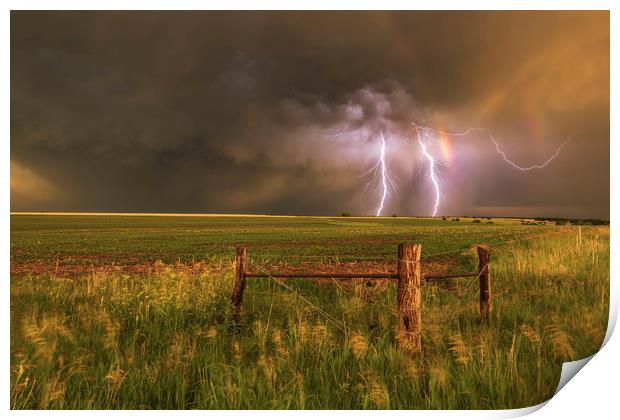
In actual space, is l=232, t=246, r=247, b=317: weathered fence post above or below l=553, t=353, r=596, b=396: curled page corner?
above

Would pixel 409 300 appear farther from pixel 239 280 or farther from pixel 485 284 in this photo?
pixel 239 280

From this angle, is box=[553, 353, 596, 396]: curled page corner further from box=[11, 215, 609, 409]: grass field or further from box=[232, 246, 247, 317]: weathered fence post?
box=[232, 246, 247, 317]: weathered fence post

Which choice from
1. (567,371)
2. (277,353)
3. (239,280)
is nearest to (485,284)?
(567,371)

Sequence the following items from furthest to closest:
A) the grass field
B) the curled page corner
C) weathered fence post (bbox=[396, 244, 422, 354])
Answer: the curled page corner → weathered fence post (bbox=[396, 244, 422, 354]) → the grass field

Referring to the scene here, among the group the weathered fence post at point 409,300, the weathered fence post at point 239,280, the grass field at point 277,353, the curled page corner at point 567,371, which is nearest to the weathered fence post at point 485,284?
the grass field at point 277,353

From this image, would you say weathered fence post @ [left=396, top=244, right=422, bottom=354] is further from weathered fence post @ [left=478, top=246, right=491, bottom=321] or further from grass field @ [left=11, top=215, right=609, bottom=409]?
weathered fence post @ [left=478, top=246, right=491, bottom=321]

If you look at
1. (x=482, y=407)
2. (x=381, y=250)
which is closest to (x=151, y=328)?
(x=482, y=407)

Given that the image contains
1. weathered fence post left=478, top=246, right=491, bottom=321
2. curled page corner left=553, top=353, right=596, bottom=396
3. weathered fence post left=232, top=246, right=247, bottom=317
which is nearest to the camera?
curled page corner left=553, top=353, right=596, bottom=396

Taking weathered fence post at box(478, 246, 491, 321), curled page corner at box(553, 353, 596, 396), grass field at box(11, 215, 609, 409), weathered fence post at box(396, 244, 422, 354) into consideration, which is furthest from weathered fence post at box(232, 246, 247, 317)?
curled page corner at box(553, 353, 596, 396)

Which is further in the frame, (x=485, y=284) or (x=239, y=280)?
(x=485, y=284)

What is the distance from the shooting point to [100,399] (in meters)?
3.48

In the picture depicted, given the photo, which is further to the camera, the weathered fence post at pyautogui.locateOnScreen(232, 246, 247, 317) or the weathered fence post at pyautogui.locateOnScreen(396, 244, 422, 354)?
the weathered fence post at pyautogui.locateOnScreen(232, 246, 247, 317)
